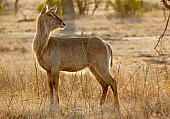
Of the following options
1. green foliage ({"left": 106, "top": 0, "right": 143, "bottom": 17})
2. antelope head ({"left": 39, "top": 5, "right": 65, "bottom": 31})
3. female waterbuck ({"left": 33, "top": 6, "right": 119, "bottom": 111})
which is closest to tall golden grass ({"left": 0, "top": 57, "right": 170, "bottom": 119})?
female waterbuck ({"left": 33, "top": 6, "right": 119, "bottom": 111})

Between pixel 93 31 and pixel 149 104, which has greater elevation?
pixel 149 104

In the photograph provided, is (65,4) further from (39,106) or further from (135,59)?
(39,106)

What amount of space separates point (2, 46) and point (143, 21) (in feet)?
43.3

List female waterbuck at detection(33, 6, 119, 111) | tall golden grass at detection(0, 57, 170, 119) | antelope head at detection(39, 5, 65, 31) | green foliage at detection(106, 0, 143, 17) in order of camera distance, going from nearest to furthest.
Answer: tall golden grass at detection(0, 57, 170, 119)
female waterbuck at detection(33, 6, 119, 111)
antelope head at detection(39, 5, 65, 31)
green foliage at detection(106, 0, 143, 17)

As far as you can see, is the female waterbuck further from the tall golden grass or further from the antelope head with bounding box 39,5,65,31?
the tall golden grass

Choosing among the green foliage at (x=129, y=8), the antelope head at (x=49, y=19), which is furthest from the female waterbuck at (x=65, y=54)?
the green foliage at (x=129, y=8)

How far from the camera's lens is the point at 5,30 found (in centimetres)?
2709

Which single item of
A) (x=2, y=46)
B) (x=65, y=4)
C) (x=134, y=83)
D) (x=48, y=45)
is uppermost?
(x=48, y=45)

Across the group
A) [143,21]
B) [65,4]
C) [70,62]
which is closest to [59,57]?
[70,62]

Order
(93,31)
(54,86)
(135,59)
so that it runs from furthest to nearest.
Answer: (93,31)
(135,59)
(54,86)

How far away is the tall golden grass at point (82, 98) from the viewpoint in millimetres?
8812

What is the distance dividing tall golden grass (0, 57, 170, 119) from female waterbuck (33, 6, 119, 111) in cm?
23

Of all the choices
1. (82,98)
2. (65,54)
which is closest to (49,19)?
(65,54)

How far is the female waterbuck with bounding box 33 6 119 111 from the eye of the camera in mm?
9969
